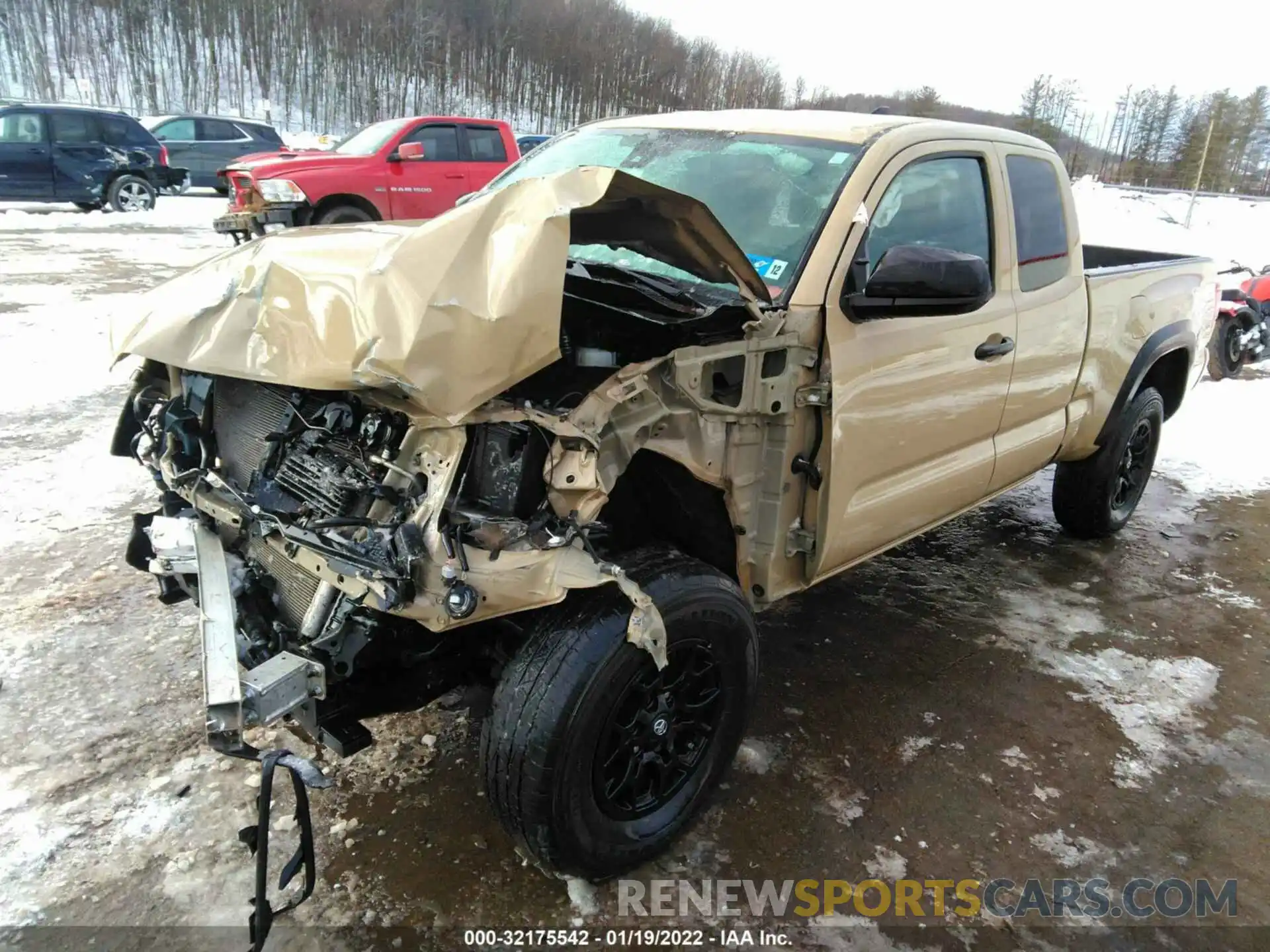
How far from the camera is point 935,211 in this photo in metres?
3.11

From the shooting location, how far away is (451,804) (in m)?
2.59

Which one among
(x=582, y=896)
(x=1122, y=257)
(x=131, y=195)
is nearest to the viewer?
(x=582, y=896)

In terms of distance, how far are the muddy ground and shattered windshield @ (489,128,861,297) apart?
1.63 meters

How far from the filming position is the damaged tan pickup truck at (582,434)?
1934 mm

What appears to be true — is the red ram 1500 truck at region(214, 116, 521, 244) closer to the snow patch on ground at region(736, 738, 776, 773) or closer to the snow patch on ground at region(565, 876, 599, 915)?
the snow patch on ground at region(736, 738, 776, 773)

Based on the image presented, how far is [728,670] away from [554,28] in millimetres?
48394

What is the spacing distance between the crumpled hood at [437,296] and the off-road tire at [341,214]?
28.6 ft

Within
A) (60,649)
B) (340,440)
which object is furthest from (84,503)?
(340,440)

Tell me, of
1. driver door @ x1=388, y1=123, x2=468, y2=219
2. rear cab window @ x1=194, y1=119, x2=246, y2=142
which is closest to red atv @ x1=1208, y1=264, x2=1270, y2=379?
driver door @ x1=388, y1=123, x2=468, y2=219

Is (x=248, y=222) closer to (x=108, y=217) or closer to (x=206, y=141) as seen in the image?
(x=108, y=217)

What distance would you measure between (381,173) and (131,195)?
24.5 feet

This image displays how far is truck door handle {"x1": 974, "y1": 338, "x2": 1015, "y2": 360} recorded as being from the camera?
3.16 meters

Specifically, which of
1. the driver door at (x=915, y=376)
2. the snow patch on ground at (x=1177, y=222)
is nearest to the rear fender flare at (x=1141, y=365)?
the driver door at (x=915, y=376)

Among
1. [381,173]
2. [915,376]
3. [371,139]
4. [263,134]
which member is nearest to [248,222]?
[381,173]
